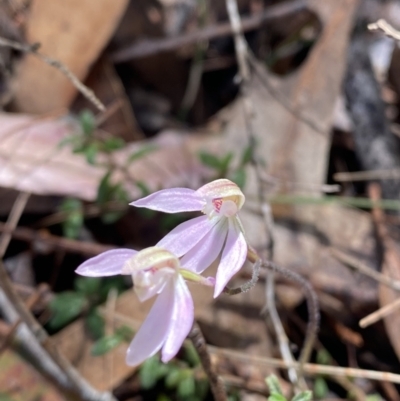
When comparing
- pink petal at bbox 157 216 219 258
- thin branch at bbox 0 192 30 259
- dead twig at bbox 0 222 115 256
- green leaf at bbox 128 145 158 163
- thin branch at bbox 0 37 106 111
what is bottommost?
dead twig at bbox 0 222 115 256

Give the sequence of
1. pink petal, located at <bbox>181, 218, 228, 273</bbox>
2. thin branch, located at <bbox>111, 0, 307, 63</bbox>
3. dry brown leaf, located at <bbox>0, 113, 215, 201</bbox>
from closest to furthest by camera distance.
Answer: pink petal, located at <bbox>181, 218, 228, 273</bbox> → dry brown leaf, located at <bbox>0, 113, 215, 201</bbox> → thin branch, located at <bbox>111, 0, 307, 63</bbox>

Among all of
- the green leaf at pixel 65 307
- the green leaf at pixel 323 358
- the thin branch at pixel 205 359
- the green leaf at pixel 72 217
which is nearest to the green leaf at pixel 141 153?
the green leaf at pixel 72 217

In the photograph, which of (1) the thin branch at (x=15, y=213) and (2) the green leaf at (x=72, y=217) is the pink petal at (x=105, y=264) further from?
(1) the thin branch at (x=15, y=213)

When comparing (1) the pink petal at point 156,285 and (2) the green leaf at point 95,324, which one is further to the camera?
(2) the green leaf at point 95,324

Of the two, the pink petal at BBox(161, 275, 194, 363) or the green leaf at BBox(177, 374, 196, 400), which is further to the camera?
the green leaf at BBox(177, 374, 196, 400)

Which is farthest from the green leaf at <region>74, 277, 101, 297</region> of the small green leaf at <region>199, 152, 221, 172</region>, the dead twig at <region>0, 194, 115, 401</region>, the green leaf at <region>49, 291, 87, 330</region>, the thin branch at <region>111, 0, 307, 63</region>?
the thin branch at <region>111, 0, 307, 63</region>

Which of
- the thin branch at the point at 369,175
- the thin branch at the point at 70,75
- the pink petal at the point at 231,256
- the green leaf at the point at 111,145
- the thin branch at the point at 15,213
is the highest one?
the thin branch at the point at 70,75

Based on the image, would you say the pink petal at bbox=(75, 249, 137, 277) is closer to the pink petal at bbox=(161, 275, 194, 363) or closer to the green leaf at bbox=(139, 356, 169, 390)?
the pink petal at bbox=(161, 275, 194, 363)

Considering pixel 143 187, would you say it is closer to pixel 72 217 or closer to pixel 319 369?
pixel 72 217
